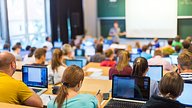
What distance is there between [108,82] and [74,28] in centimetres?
846

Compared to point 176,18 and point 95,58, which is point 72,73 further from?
point 176,18

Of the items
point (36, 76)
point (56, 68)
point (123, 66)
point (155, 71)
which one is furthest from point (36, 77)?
point (155, 71)

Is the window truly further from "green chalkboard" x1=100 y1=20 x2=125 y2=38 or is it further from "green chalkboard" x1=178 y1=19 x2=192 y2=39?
"green chalkboard" x1=178 y1=19 x2=192 y2=39

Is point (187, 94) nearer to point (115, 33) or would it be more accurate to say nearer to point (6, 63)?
point (6, 63)

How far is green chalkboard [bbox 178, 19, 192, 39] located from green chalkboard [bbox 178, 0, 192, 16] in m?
0.27

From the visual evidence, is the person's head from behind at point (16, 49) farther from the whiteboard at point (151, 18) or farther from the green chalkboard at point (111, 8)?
the whiteboard at point (151, 18)

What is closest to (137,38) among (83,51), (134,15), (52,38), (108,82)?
(134,15)

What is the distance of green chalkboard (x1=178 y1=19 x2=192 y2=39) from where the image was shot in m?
11.0

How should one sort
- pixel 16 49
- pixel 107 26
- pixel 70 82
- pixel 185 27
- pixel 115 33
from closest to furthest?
1. pixel 70 82
2. pixel 16 49
3. pixel 185 27
4. pixel 115 33
5. pixel 107 26

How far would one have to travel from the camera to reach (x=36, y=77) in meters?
3.76

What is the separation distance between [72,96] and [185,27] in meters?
9.50

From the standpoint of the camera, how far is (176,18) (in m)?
11.1

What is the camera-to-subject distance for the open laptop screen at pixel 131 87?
3.05 m

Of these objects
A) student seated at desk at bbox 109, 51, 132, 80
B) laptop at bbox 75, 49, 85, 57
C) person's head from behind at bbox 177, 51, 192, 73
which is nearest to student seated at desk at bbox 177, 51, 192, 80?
person's head from behind at bbox 177, 51, 192, 73
